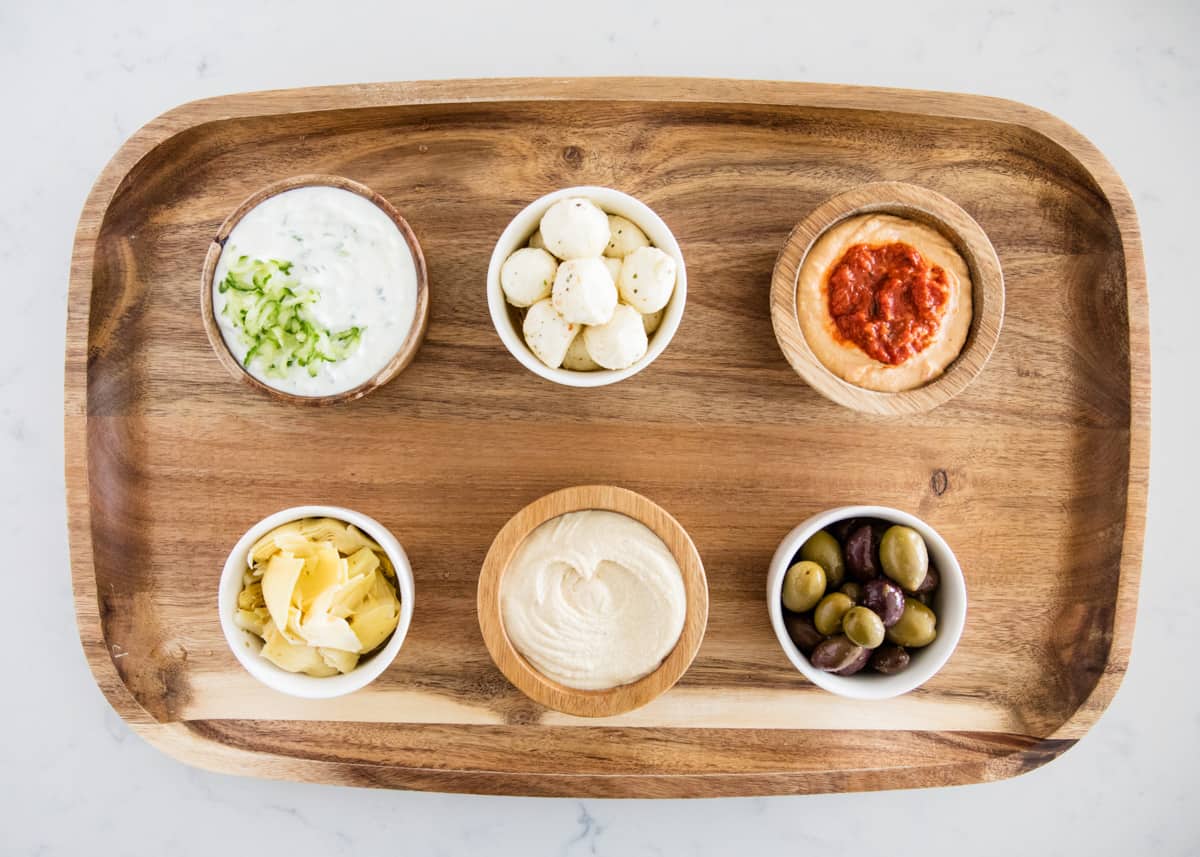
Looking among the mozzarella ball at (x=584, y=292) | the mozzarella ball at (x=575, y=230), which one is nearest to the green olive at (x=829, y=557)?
the mozzarella ball at (x=584, y=292)

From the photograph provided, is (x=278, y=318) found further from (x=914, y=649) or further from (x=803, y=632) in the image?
(x=914, y=649)

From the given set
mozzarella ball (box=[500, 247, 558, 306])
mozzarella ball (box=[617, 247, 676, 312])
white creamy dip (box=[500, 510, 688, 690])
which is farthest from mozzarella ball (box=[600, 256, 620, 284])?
white creamy dip (box=[500, 510, 688, 690])

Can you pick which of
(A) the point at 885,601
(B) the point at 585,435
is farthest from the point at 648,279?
(A) the point at 885,601

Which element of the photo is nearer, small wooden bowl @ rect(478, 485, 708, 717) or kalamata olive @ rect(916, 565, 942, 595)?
small wooden bowl @ rect(478, 485, 708, 717)

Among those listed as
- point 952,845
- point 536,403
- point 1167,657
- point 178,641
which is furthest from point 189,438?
point 1167,657

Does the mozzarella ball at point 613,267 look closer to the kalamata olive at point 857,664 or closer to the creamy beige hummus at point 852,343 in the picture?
the creamy beige hummus at point 852,343

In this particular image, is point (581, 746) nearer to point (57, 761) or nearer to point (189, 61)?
point (57, 761)

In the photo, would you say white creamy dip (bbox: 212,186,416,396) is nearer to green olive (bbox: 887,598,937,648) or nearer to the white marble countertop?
the white marble countertop
